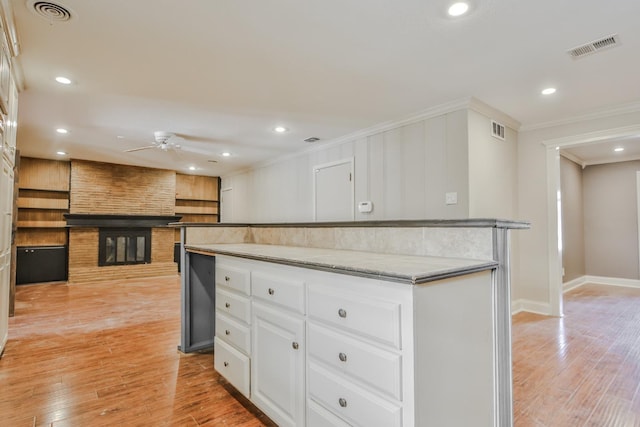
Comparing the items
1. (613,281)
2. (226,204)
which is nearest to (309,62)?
(226,204)

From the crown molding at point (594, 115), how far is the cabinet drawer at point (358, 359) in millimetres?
4364

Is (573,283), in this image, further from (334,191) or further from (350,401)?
(350,401)

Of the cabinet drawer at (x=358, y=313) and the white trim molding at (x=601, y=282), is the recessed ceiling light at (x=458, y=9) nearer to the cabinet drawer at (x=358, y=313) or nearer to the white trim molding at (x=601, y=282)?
the cabinet drawer at (x=358, y=313)

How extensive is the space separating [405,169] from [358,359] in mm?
3319

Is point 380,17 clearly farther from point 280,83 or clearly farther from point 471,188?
point 471,188

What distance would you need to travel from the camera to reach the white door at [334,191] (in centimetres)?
514

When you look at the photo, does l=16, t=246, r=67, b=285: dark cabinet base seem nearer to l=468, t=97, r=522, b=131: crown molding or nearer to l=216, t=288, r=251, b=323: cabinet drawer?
l=216, t=288, r=251, b=323: cabinet drawer

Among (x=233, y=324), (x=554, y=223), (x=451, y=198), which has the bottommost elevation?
(x=233, y=324)

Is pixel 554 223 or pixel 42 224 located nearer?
pixel 554 223

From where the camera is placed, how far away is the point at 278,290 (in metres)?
1.79

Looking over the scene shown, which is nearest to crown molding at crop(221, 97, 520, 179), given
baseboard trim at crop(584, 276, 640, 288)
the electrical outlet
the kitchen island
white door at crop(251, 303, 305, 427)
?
the electrical outlet

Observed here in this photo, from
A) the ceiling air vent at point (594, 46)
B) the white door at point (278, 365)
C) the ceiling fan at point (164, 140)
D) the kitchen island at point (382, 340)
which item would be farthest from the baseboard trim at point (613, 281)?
the ceiling fan at point (164, 140)

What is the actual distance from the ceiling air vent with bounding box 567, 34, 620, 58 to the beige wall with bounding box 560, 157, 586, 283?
3.68m

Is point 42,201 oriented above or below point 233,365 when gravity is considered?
above
